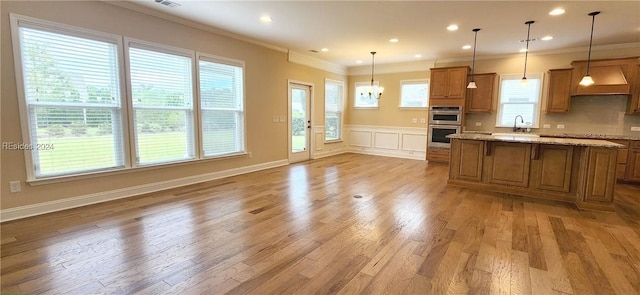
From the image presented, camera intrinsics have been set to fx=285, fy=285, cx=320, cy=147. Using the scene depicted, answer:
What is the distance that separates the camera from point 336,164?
6.86m

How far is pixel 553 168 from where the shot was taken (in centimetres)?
412

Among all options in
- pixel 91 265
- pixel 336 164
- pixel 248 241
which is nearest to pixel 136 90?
pixel 91 265

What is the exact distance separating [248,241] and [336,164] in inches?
170

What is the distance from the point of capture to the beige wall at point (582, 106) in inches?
220

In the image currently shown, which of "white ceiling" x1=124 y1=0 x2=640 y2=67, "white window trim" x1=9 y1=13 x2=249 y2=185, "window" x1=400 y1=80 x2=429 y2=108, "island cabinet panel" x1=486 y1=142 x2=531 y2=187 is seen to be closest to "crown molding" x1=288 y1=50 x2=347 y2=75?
"white ceiling" x1=124 y1=0 x2=640 y2=67

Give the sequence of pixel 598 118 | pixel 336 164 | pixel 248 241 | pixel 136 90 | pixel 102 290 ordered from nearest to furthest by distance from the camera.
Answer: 1. pixel 102 290
2. pixel 248 241
3. pixel 136 90
4. pixel 598 118
5. pixel 336 164

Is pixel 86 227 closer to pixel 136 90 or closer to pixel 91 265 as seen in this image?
pixel 91 265

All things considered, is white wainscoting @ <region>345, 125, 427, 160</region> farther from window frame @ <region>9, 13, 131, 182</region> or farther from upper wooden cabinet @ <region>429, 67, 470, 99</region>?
window frame @ <region>9, 13, 131, 182</region>

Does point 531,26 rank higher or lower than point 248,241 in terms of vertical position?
higher

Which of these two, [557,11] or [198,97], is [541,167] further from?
[198,97]

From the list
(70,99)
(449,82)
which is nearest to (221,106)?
(70,99)

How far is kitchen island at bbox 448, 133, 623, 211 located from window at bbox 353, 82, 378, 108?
387 cm

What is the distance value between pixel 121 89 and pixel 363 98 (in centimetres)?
631

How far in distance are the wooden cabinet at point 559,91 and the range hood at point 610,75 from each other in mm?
202
